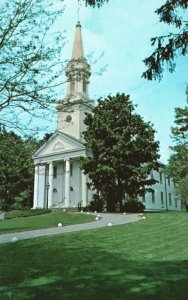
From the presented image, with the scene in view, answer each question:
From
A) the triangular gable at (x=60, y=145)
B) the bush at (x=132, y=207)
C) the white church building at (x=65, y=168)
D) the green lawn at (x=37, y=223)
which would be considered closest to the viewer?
the green lawn at (x=37, y=223)

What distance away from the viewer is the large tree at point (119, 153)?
3394 cm

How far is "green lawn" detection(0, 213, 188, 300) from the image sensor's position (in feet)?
20.6

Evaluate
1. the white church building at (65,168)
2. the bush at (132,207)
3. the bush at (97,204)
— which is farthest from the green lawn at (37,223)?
the white church building at (65,168)

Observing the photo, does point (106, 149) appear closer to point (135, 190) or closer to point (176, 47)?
point (135, 190)

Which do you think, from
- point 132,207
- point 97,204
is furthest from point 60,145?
point 132,207

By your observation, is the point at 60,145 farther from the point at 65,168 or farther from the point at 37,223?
the point at 37,223

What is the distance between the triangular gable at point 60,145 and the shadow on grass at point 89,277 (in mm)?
36195

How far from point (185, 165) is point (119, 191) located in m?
8.51

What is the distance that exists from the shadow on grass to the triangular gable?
36.2 metres

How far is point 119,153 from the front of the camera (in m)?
33.8

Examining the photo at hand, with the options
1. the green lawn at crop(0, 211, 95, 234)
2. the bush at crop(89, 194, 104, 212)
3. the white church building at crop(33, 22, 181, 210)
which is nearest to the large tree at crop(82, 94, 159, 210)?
the bush at crop(89, 194, 104, 212)

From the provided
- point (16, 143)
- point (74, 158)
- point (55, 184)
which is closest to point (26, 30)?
point (16, 143)

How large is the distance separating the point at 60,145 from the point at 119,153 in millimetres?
16326

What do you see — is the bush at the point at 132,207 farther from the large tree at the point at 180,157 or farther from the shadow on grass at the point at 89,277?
the shadow on grass at the point at 89,277
